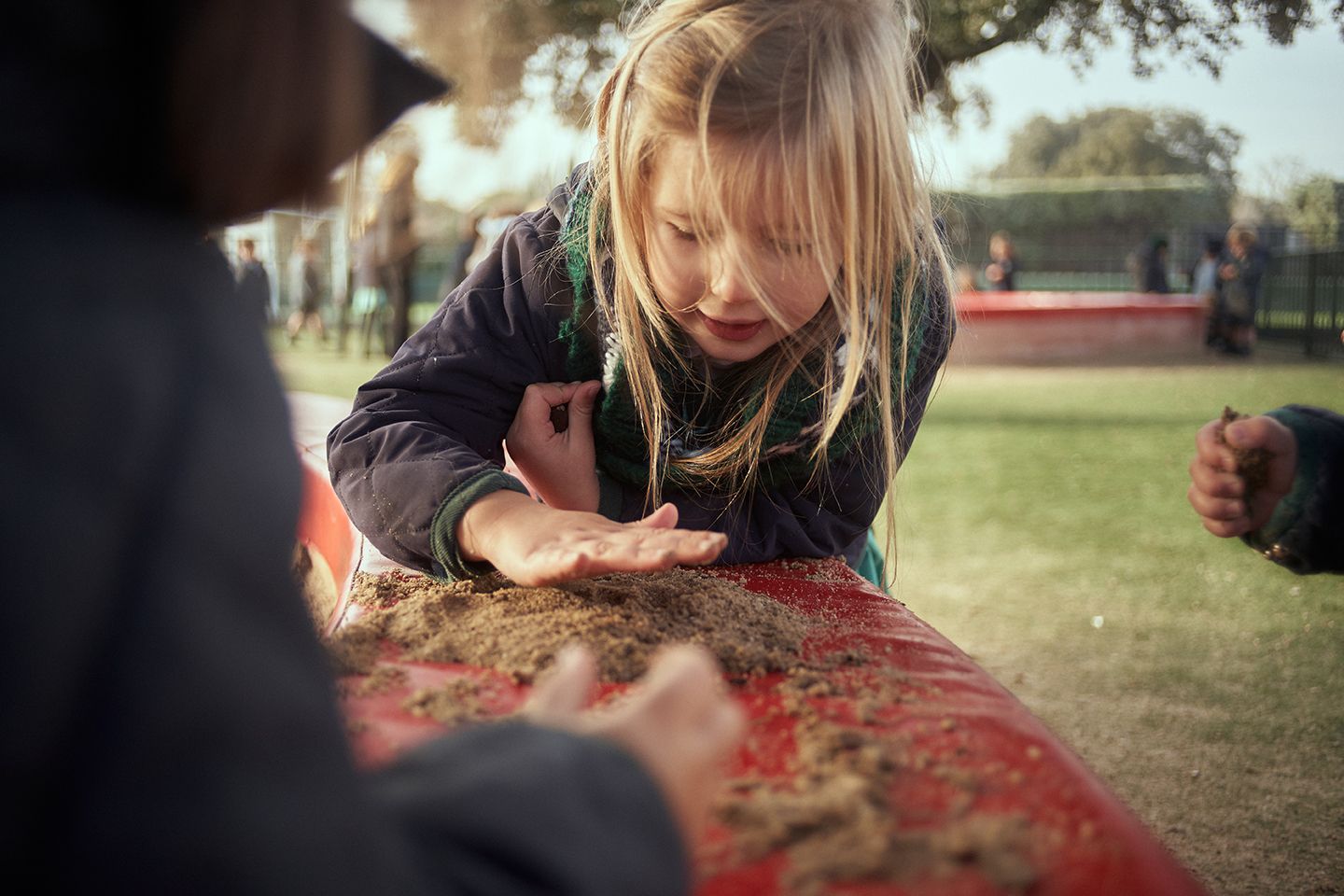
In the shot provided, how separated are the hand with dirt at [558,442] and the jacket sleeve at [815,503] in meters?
0.07

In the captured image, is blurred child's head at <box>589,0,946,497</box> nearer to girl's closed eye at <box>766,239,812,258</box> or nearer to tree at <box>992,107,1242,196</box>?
girl's closed eye at <box>766,239,812,258</box>

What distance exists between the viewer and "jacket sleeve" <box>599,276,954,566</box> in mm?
1732

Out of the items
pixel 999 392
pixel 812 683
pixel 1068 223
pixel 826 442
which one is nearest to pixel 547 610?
pixel 812 683

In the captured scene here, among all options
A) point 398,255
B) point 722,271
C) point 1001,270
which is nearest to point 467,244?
point 398,255

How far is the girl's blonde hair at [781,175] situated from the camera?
1418 millimetres

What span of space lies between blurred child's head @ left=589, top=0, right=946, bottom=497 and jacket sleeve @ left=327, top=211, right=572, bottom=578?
0.16 m

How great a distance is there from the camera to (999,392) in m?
9.17

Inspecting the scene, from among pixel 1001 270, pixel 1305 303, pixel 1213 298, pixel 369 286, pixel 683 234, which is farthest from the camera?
pixel 1001 270

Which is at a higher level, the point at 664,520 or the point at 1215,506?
the point at 664,520

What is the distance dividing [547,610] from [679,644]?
0.19 meters

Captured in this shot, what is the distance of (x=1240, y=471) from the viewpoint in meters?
1.58

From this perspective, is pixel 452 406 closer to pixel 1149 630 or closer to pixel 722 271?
pixel 722 271

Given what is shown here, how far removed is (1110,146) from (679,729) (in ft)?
235

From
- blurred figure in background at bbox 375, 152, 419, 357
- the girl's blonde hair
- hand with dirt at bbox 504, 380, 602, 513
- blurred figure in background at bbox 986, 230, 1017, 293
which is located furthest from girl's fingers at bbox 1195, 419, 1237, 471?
blurred figure in background at bbox 986, 230, 1017, 293
